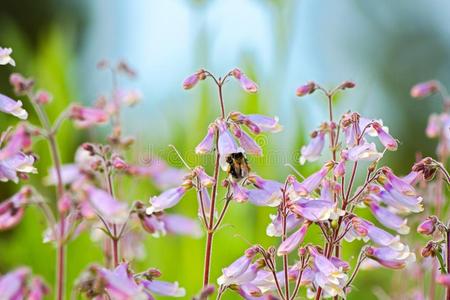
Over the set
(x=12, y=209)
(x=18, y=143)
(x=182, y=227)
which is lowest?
(x=182, y=227)

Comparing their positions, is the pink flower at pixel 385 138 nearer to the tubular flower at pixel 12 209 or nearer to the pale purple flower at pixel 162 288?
the pale purple flower at pixel 162 288

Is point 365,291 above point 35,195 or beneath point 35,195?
beneath

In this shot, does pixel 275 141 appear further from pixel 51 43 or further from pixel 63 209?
pixel 63 209

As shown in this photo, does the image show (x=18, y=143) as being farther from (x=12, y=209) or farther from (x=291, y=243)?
(x=291, y=243)

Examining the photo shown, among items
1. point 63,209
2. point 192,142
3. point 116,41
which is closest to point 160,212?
point 63,209

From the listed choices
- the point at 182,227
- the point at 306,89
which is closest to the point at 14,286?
the point at 306,89

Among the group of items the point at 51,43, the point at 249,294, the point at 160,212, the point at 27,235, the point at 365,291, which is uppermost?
the point at 51,43
